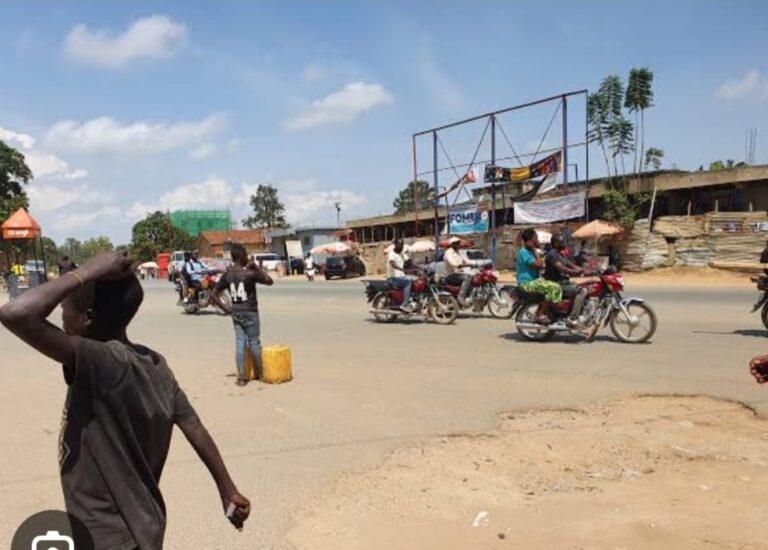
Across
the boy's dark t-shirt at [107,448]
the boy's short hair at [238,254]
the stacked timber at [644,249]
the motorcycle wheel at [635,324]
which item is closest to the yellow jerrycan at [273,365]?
the boy's short hair at [238,254]

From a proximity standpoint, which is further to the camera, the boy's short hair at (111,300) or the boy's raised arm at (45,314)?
the boy's short hair at (111,300)

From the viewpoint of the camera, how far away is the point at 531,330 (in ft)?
36.1

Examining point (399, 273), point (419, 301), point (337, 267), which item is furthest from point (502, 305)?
point (337, 267)

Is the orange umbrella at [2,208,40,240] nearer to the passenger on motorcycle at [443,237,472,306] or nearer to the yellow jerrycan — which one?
the passenger on motorcycle at [443,237,472,306]

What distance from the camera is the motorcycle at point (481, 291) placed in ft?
46.6

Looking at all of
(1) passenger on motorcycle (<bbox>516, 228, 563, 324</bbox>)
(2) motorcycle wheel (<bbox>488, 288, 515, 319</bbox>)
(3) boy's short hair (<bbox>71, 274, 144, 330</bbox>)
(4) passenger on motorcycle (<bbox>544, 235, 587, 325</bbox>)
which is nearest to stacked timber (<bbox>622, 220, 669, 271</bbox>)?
(2) motorcycle wheel (<bbox>488, 288, 515, 319</bbox>)

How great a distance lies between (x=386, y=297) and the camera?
14.7m

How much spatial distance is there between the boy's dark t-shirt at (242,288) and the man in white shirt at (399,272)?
6.25 m

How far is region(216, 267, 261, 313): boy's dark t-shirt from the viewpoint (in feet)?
27.1

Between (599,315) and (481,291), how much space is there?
386cm

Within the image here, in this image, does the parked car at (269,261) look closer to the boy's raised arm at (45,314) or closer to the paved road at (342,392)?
the paved road at (342,392)

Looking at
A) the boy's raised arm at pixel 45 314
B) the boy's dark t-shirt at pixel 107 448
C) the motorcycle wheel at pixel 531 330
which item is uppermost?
the boy's raised arm at pixel 45 314

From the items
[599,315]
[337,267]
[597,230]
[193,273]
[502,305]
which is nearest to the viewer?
[599,315]

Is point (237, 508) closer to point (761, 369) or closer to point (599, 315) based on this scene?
point (761, 369)
